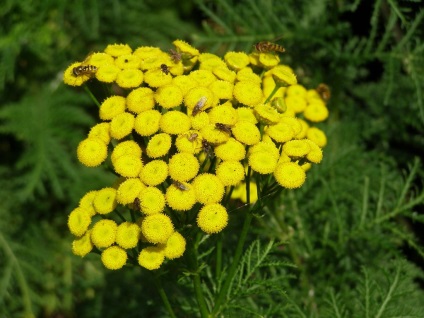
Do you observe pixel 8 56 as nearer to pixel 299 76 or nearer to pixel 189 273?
pixel 299 76

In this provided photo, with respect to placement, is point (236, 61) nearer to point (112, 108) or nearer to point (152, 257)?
point (112, 108)

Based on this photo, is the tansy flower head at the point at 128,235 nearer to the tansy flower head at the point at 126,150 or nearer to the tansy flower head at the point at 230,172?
the tansy flower head at the point at 126,150

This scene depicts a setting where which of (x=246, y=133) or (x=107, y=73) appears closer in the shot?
(x=246, y=133)

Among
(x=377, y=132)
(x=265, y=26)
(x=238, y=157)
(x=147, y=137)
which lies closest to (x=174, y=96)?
(x=147, y=137)

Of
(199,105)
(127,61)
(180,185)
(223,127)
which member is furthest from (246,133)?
(127,61)

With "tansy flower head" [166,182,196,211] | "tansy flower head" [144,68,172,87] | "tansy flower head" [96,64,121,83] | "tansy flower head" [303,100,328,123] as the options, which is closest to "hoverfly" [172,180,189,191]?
"tansy flower head" [166,182,196,211]

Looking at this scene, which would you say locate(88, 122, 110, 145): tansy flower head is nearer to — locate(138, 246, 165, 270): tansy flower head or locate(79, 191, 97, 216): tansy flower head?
locate(79, 191, 97, 216): tansy flower head
